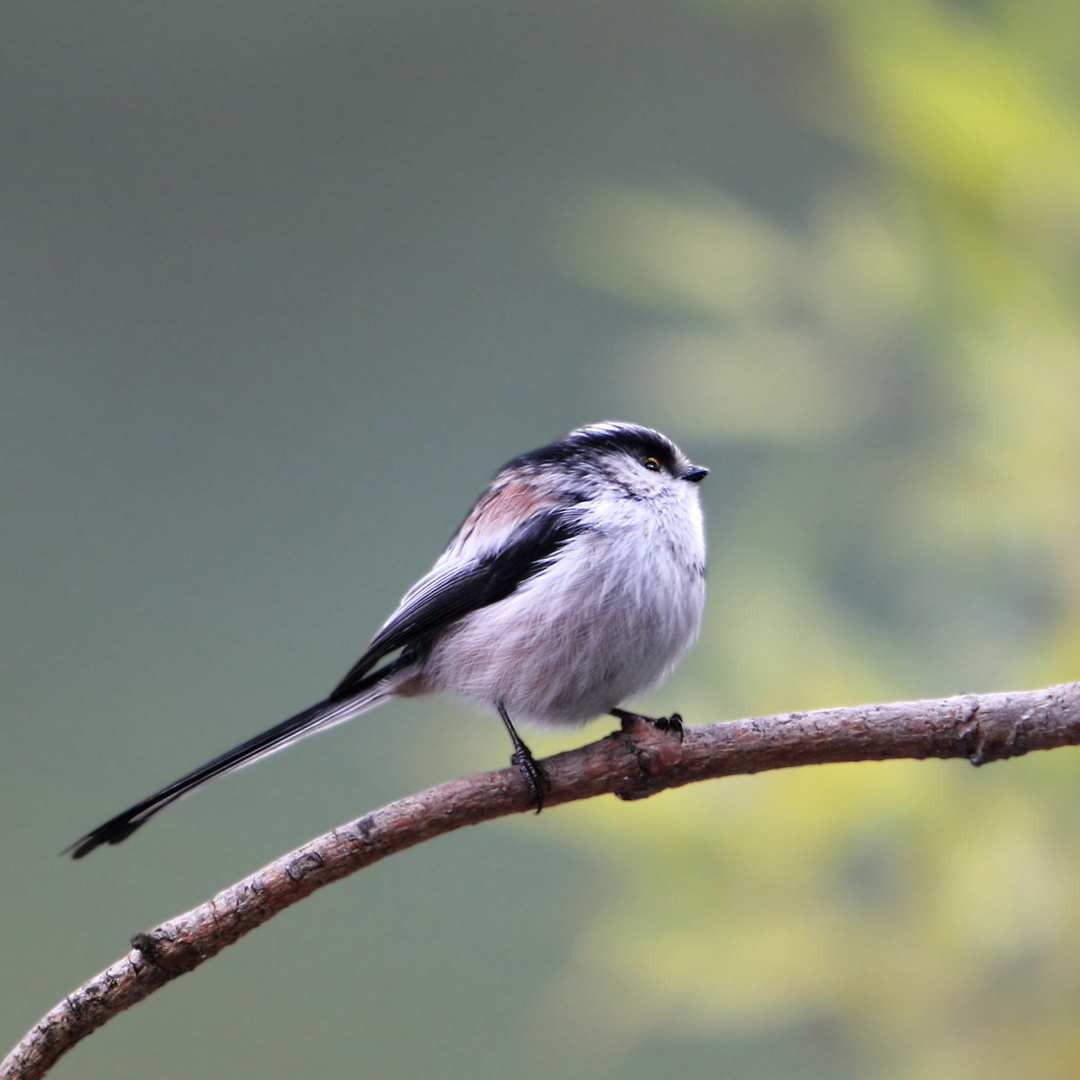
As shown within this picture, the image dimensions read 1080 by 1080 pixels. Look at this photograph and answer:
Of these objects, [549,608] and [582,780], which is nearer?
[582,780]

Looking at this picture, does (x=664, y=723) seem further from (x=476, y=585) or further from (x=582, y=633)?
(x=476, y=585)

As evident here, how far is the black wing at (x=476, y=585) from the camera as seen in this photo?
1.24 metres

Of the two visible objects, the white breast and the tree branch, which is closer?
the tree branch

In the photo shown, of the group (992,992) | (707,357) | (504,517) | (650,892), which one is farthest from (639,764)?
(707,357)

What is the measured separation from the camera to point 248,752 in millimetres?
1120

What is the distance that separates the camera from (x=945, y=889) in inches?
60.3

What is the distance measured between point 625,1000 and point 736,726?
90 centimetres

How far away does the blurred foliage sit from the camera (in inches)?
59.4

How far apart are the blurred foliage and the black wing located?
1.88ft

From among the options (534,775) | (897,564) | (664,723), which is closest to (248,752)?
(534,775)

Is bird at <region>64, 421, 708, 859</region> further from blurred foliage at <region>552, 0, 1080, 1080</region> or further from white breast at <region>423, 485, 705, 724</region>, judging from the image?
blurred foliage at <region>552, 0, 1080, 1080</region>

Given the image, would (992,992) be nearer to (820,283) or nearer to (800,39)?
(820,283)

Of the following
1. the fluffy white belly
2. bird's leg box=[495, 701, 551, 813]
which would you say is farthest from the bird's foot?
the fluffy white belly

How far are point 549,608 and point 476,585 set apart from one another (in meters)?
0.10
